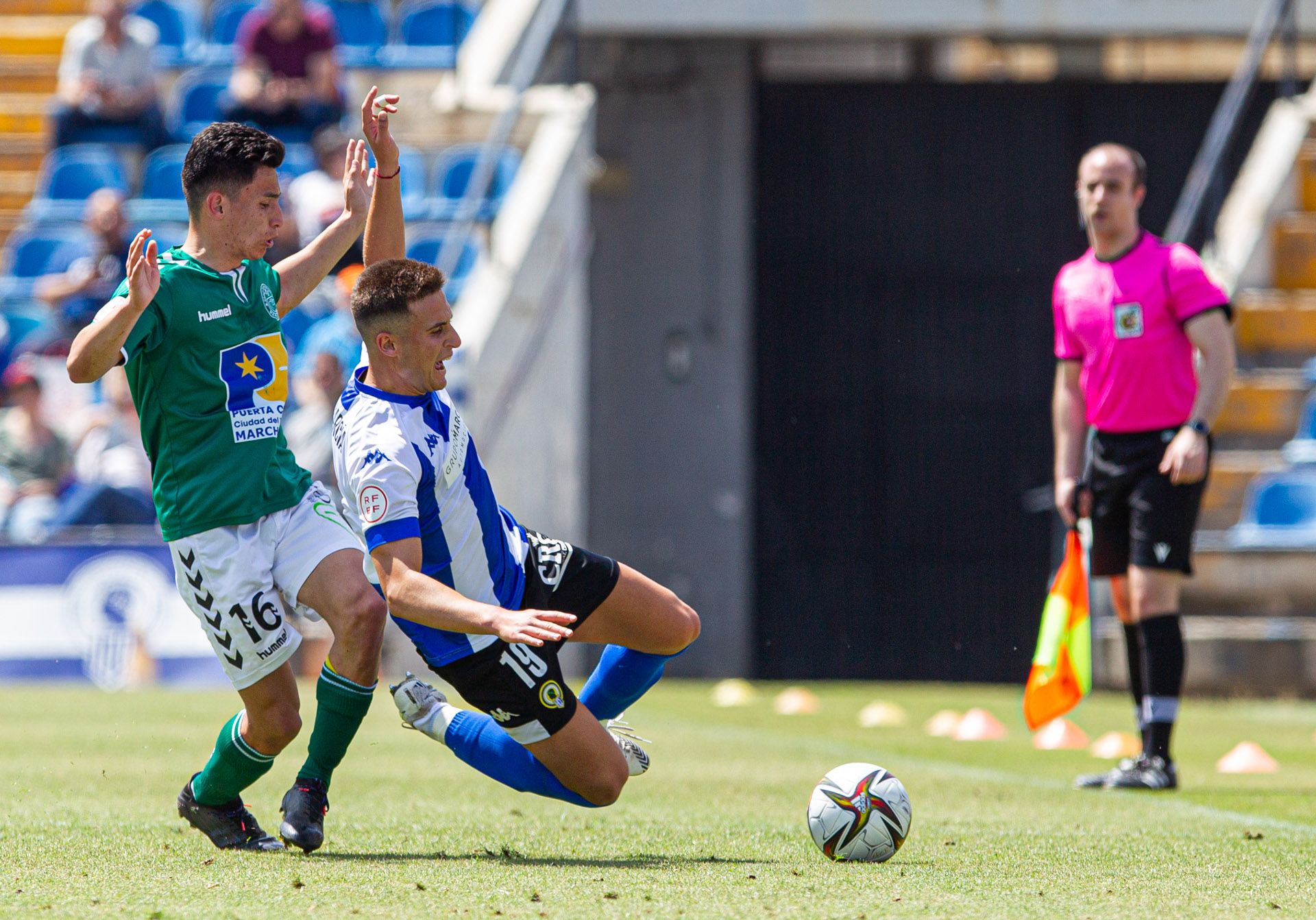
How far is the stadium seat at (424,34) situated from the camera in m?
15.9

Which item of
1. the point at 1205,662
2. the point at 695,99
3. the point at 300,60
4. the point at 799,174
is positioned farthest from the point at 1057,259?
the point at 300,60

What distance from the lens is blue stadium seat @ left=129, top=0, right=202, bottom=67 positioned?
16969mm

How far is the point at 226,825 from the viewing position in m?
5.20

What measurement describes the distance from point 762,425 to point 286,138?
4770 mm

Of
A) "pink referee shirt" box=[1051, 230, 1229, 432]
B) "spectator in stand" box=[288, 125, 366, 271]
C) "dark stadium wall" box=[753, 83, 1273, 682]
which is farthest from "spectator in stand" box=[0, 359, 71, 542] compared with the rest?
"pink referee shirt" box=[1051, 230, 1229, 432]

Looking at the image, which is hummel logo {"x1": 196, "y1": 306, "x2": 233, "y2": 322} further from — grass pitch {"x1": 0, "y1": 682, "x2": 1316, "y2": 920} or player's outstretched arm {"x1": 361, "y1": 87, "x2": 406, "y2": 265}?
grass pitch {"x1": 0, "y1": 682, "x2": 1316, "y2": 920}

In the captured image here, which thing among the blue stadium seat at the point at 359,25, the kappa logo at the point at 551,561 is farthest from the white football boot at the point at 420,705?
the blue stadium seat at the point at 359,25

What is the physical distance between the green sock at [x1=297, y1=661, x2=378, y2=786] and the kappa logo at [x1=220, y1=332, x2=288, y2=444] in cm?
68

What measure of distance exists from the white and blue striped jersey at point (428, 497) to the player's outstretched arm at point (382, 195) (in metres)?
0.60

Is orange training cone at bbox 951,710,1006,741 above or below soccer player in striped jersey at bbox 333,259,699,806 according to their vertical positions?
below

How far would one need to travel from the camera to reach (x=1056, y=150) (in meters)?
16.5

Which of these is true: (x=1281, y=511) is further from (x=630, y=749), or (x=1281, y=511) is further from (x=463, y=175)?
(x=630, y=749)

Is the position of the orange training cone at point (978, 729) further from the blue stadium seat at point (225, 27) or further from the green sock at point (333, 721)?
the blue stadium seat at point (225, 27)

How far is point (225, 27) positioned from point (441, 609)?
1335 centimetres
